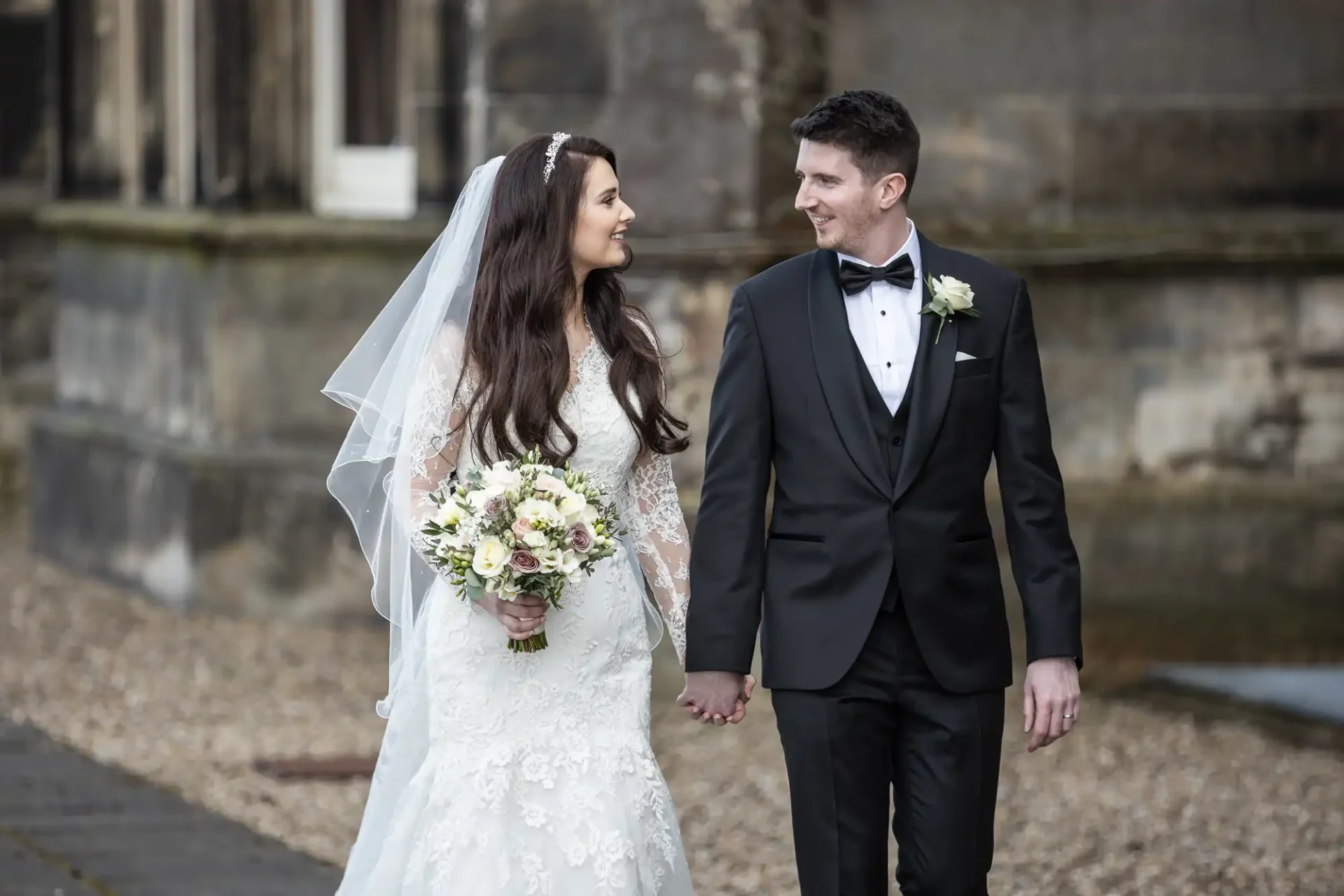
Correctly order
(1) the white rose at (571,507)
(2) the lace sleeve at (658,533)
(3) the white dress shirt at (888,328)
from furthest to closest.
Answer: (2) the lace sleeve at (658,533)
(1) the white rose at (571,507)
(3) the white dress shirt at (888,328)

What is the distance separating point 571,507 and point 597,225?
26.2 inches

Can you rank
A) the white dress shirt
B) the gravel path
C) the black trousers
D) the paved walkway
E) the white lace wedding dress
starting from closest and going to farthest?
the black trousers, the white dress shirt, the white lace wedding dress, the paved walkway, the gravel path

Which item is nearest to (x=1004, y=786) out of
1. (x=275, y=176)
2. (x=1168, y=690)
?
(x=1168, y=690)

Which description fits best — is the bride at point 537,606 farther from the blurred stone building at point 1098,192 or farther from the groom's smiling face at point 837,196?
the blurred stone building at point 1098,192

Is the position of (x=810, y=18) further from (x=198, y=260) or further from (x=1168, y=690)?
(x=198, y=260)

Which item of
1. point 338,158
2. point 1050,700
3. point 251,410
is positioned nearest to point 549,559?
point 1050,700

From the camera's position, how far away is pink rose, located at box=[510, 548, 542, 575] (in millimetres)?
4242

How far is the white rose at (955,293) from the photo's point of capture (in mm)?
4137

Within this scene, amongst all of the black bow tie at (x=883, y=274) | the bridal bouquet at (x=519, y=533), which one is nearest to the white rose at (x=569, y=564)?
the bridal bouquet at (x=519, y=533)

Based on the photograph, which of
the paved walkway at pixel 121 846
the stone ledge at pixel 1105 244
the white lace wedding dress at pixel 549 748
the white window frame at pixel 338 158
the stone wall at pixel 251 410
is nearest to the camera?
the white lace wedding dress at pixel 549 748

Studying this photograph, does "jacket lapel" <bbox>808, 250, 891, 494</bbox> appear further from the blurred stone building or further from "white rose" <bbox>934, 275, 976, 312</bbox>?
the blurred stone building

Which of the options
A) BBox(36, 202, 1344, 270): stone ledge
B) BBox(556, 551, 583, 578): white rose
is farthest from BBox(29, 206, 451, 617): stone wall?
BBox(556, 551, 583, 578): white rose

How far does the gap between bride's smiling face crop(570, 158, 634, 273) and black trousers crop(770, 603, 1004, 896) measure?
3.43ft

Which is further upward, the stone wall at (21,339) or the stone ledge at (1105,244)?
the stone ledge at (1105,244)
